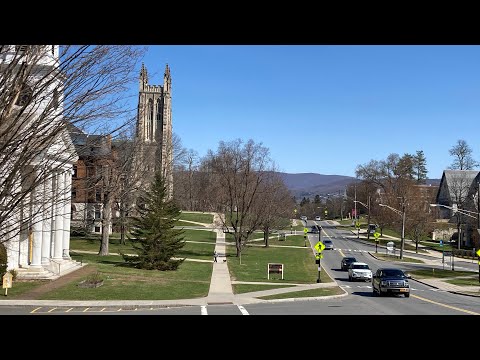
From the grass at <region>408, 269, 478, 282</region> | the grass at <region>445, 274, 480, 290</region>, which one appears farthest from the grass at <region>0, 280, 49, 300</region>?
the grass at <region>408, 269, 478, 282</region>

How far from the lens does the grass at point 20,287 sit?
2414 centimetres

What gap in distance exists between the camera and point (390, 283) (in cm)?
2767

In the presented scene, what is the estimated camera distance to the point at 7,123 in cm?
723

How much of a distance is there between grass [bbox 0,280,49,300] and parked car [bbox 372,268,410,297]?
57.3ft

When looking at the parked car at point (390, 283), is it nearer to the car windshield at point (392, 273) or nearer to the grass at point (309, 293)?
the car windshield at point (392, 273)

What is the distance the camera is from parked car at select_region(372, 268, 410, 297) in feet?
90.2

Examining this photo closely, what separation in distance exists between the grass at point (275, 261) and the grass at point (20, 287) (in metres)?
12.0

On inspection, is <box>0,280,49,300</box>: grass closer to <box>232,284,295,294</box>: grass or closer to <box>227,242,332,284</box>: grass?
<box>232,284,295,294</box>: grass

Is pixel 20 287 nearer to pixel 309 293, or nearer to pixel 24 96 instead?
pixel 309 293

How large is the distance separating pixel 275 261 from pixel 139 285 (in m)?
20.9

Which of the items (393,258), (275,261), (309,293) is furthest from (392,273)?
(393,258)
